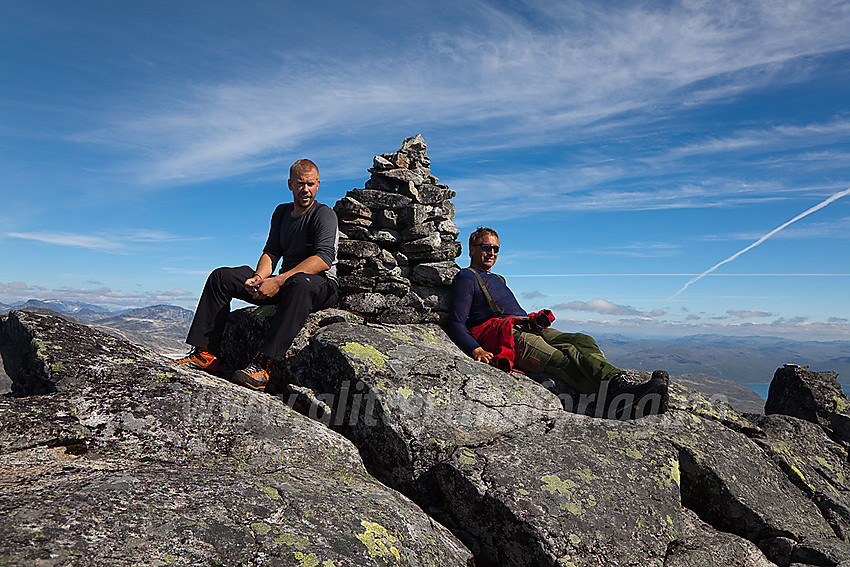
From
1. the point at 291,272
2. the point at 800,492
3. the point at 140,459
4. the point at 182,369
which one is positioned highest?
the point at 291,272

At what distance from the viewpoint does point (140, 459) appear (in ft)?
22.1

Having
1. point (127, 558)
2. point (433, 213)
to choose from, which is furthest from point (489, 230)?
point (127, 558)

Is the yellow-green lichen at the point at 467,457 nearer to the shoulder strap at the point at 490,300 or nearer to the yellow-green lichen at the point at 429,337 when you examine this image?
the yellow-green lichen at the point at 429,337

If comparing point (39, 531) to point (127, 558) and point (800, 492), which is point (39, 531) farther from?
point (800, 492)

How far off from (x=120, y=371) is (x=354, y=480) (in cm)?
408

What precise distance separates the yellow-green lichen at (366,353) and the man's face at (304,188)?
12.2 feet

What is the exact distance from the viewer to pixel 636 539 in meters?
7.55

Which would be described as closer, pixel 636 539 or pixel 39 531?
pixel 39 531

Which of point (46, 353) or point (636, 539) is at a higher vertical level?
point (46, 353)

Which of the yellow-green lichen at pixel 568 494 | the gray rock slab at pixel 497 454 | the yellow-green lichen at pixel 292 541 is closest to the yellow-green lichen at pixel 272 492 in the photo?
the yellow-green lichen at pixel 292 541

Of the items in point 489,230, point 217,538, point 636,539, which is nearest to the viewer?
point 217,538

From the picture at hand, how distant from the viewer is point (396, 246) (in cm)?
1381

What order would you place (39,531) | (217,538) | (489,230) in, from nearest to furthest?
(39,531) < (217,538) < (489,230)

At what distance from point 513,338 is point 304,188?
6288 millimetres
